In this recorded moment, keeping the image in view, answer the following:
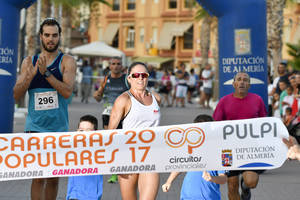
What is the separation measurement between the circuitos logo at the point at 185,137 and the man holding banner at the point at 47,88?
1.02m

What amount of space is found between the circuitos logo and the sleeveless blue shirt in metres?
1.10

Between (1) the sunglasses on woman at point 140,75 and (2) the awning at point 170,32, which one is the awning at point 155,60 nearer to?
(2) the awning at point 170,32

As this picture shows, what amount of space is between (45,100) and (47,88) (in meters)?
0.11

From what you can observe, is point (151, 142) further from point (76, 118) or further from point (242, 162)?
point (76, 118)

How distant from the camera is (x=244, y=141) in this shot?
19.3ft

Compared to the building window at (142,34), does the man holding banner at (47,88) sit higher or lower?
lower

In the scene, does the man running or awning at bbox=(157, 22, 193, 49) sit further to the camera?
awning at bbox=(157, 22, 193, 49)

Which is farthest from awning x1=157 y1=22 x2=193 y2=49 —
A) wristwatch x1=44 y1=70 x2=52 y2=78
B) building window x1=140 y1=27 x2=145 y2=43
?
wristwatch x1=44 y1=70 x2=52 y2=78

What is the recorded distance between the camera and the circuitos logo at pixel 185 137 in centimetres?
589

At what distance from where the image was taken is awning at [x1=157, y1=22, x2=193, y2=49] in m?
Result: 62.2

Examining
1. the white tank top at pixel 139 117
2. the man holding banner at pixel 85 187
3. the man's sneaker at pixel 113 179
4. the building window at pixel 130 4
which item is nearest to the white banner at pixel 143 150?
the white tank top at pixel 139 117

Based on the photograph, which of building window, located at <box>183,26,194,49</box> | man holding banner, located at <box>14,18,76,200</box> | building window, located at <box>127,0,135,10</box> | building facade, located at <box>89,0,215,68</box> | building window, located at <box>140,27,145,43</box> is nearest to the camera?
man holding banner, located at <box>14,18,76,200</box>

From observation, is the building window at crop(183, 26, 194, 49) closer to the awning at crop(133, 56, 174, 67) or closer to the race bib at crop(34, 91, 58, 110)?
the awning at crop(133, 56, 174, 67)

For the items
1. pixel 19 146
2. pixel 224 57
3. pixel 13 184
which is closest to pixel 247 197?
pixel 19 146
